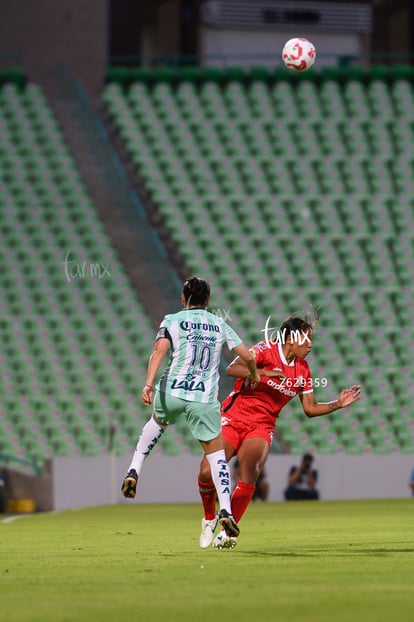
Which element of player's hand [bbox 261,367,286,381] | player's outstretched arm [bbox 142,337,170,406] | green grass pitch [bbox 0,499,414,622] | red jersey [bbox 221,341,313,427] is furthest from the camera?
red jersey [bbox 221,341,313,427]

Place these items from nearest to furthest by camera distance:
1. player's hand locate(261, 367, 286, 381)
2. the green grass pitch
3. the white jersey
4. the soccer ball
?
1. the green grass pitch
2. the white jersey
3. player's hand locate(261, 367, 286, 381)
4. the soccer ball

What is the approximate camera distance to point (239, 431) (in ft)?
31.5

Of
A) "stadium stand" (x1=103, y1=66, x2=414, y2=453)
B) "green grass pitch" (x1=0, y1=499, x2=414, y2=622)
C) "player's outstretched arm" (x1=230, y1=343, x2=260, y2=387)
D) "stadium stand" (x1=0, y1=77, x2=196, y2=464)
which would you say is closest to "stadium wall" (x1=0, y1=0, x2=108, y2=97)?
"stadium stand" (x1=103, y1=66, x2=414, y2=453)

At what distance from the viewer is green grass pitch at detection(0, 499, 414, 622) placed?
5.63 m

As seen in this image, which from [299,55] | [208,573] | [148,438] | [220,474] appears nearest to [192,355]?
[148,438]

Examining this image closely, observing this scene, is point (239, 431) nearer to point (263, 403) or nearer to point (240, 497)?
point (263, 403)

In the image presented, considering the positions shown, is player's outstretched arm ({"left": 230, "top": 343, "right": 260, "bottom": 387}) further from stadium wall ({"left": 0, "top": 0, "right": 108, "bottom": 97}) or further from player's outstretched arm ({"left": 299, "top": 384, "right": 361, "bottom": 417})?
stadium wall ({"left": 0, "top": 0, "right": 108, "bottom": 97})

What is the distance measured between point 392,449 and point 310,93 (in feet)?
26.4

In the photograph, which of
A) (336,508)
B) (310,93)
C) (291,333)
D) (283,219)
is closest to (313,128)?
(310,93)

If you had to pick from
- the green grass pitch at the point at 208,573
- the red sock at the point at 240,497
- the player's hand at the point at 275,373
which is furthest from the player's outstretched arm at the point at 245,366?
the green grass pitch at the point at 208,573

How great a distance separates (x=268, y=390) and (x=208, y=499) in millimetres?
958

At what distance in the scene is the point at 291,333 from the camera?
31.1 feet

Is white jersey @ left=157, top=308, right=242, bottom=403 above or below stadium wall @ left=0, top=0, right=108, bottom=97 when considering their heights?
below

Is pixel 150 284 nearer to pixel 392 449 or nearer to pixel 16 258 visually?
pixel 16 258
